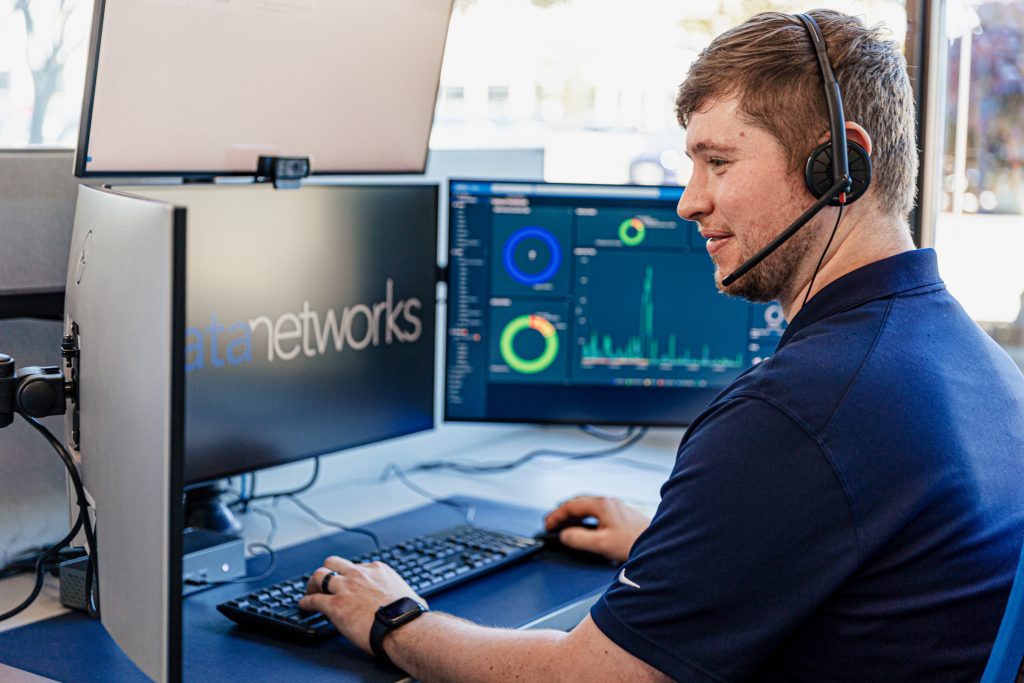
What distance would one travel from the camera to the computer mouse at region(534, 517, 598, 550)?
1.48 meters

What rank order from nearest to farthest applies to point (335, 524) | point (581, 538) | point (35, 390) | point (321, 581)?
1. point (35, 390)
2. point (321, 581)
3. point (581, 538)
4. point (335, 524)

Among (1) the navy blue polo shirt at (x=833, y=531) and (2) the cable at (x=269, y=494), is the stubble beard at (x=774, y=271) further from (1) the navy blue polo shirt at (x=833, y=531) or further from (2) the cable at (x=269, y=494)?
(2) the cable at (x=269, y=494)

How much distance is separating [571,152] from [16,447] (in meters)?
3.40

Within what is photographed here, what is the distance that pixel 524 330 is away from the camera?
1.69 metres

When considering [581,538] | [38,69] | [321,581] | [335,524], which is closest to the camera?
[321,581]

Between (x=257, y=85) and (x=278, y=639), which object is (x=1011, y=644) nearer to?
(x=278, y=639)

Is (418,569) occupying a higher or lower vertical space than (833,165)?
lower

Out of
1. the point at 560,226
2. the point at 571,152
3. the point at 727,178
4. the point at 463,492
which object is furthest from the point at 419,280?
the point at 571,152

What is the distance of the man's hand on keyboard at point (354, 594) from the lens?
3.69ft

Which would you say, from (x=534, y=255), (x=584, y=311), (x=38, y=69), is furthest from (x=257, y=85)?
(x=38, y=69)

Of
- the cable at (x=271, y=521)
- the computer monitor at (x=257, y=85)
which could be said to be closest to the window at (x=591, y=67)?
the computer monitor at (x=257, y=85)

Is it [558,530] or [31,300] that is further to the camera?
[558,530]

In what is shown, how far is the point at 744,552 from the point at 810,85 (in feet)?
1.53

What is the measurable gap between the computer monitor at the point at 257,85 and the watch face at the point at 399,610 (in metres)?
0.61
